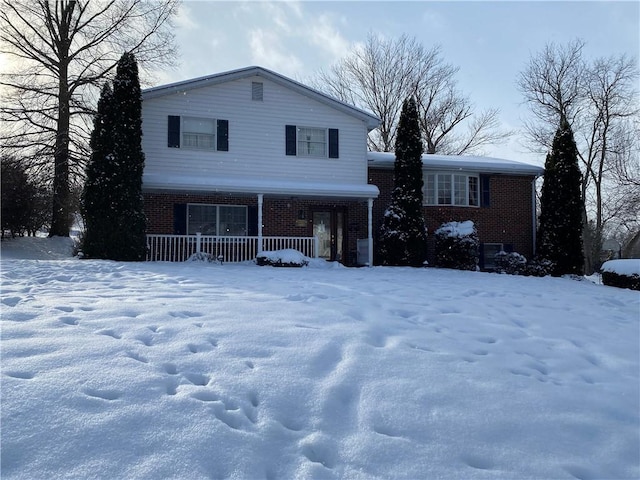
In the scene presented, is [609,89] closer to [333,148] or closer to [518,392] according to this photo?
[333,148]

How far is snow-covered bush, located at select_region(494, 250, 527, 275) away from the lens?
15211mm

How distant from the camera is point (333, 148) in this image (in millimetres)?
15320

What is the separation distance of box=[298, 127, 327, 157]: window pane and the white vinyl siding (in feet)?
0.68

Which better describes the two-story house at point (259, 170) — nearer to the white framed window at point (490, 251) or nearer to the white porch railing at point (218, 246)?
the white porch railing at point (218, 246)

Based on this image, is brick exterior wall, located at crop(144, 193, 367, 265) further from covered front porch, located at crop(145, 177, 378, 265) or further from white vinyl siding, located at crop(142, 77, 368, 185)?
white vinyl siding, located at crop(142, 77, 368, 185)

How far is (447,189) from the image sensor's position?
1695 centimetres

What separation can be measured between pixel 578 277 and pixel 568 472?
43.3 feet

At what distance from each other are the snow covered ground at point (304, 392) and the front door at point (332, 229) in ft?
35.1

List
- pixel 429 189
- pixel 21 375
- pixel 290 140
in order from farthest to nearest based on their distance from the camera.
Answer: pixel 429 189, pixel 290 140, pixel 21 375

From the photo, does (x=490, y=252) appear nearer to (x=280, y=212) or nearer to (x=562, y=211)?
(x=562, y=211)

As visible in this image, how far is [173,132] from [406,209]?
304 inches

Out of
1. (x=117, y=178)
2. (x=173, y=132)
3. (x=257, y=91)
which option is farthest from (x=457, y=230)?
(x=117, y=178)

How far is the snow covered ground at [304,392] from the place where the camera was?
241 cm

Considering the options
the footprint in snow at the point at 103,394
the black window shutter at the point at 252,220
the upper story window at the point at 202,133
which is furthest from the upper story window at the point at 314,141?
the footprint in snow at the point at 103,394
